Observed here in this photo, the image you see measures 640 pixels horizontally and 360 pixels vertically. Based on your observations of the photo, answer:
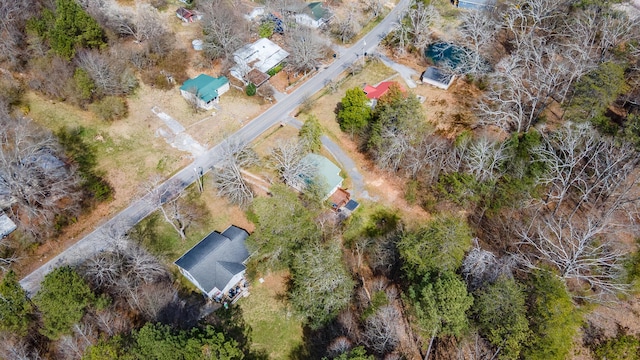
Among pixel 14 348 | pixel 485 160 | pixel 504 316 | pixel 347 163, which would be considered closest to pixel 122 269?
→ pixel 14 348

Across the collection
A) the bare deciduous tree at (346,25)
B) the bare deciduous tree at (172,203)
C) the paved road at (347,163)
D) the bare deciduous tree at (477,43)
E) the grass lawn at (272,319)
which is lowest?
the grass lawn at (272,319)

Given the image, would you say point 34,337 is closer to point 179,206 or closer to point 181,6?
point 179,206

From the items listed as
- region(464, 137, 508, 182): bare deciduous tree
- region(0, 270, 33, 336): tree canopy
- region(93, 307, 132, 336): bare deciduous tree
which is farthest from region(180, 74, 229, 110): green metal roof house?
region(464, 137, 508, 182): bare deciduous tree

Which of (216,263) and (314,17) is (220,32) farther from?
(216,263)

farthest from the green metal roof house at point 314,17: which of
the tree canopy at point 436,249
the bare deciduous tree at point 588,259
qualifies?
the bare deciduous tree at point 588,259

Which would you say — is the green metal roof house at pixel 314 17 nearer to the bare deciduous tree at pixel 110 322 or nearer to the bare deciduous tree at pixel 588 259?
the bare deciduous tree at pixel 588 259

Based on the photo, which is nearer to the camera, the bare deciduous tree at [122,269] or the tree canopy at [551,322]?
the tree canopy at [551,322]
